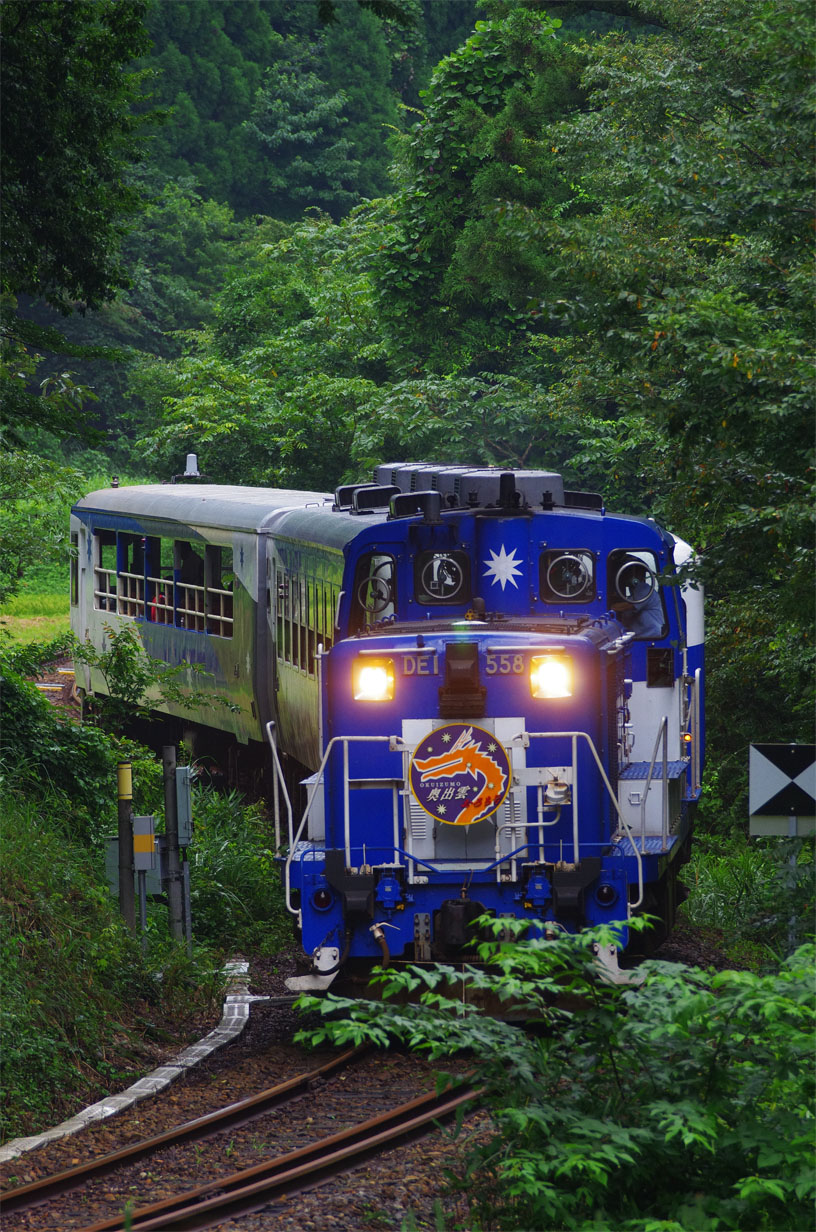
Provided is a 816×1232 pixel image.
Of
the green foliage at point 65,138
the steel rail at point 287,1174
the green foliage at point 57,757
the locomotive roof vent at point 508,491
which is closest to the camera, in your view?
the steel rail at point 287,1174

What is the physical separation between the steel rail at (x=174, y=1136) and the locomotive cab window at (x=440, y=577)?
3350 mm

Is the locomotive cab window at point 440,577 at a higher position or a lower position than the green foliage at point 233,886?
higher

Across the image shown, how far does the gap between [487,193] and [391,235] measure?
8.35 ft

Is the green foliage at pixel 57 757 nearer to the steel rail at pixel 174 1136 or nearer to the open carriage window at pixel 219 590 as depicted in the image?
the steel rail at pixel 174 1136

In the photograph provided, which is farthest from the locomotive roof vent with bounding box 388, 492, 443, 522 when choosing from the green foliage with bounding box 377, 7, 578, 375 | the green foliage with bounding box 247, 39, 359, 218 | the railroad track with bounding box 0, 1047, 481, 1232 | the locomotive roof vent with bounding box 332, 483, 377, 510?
the green foliage with bounding box 247, 39, 359, 218

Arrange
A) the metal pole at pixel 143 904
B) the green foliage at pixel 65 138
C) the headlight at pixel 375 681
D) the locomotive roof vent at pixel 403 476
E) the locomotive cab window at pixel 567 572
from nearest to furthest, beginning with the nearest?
the headlight at pixel 375 681
the locomotive cab window at pixel 567 572
the metal pole at pixel 143 904
the green foliage at pixel 65 138
the locomotive roof vent at pixel 403 476

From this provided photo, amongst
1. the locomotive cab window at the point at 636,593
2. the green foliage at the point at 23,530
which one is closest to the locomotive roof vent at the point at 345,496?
the green foliage at the point at 23,530

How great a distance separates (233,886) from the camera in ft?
46.0

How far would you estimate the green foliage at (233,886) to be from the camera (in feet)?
43.7

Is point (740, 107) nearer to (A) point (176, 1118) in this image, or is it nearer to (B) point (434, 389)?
(B) point (434, 389)

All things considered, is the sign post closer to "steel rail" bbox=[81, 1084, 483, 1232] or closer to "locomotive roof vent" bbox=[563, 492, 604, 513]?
"steel rail" bbox=[81, 1084, 483, 1232]

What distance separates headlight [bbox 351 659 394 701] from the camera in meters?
9.88

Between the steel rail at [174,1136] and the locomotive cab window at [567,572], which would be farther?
the locomotive cab window at [567,572]

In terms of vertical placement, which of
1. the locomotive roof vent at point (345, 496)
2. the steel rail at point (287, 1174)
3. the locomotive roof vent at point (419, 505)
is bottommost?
the steel rail at point (287, 1174)
